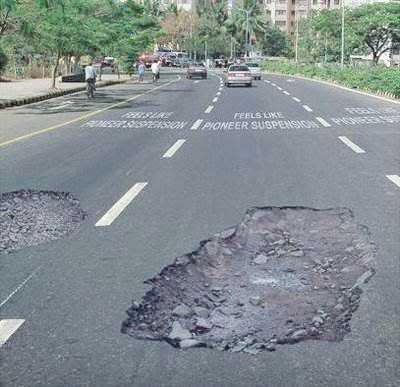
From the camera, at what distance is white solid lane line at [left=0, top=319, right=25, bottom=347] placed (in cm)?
438

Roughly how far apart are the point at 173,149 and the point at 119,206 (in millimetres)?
5400

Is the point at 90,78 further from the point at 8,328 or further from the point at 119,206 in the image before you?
the point at 8,328

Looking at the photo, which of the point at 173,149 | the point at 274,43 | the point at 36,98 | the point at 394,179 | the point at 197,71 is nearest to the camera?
the point at 394,179

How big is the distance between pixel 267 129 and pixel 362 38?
172 feet

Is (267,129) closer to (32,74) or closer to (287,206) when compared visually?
(287,206)

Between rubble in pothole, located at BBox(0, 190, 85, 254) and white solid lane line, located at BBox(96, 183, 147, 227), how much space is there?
1.02ft

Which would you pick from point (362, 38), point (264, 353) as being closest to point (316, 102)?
point (264, 353)

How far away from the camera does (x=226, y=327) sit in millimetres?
4637

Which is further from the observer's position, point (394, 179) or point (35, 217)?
point (394, 179)

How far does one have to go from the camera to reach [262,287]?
5.47m

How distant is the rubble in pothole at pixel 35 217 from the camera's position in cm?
704

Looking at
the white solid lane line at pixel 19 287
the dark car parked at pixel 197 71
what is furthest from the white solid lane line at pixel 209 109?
the dark car parked at pixel 197 71

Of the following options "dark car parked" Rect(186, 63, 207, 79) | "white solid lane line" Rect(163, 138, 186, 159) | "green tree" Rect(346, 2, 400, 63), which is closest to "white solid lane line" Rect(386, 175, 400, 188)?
"white solid lane line" Rect(163, 138, 186, 159)

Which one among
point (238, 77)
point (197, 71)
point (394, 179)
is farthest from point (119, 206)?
point (197, 71)
